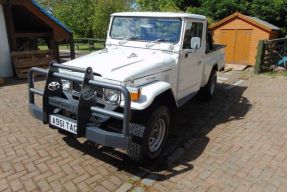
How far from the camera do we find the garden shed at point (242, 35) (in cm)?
1495

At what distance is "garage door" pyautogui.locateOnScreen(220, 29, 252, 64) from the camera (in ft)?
51.0

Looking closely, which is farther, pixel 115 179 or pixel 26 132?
pixel 26 132

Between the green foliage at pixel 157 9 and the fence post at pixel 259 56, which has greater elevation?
the green foliage at pixel 157 9

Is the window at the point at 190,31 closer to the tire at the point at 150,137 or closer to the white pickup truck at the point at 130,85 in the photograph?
the white pickup truck at the point at 130,85

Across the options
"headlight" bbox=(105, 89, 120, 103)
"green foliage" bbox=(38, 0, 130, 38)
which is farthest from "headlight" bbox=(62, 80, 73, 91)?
"green foliage" bbox=(38, 0, 130, 38)

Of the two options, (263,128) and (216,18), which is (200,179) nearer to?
(263,128)

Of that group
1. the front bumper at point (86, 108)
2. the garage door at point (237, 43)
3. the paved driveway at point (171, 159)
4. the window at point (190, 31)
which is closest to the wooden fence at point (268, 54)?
the garage door at point (237, 43)

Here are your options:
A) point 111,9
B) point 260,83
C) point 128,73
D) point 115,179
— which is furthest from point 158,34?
point 111,9

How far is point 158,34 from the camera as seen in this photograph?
527 centimetres

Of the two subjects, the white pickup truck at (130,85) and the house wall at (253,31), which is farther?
the house wall at (253,31)

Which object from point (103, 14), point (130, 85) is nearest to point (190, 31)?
point (130, 85)

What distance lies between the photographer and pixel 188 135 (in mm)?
5508

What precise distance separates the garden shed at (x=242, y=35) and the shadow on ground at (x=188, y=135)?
729 cm

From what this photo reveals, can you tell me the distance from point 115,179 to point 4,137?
93.9 inches
